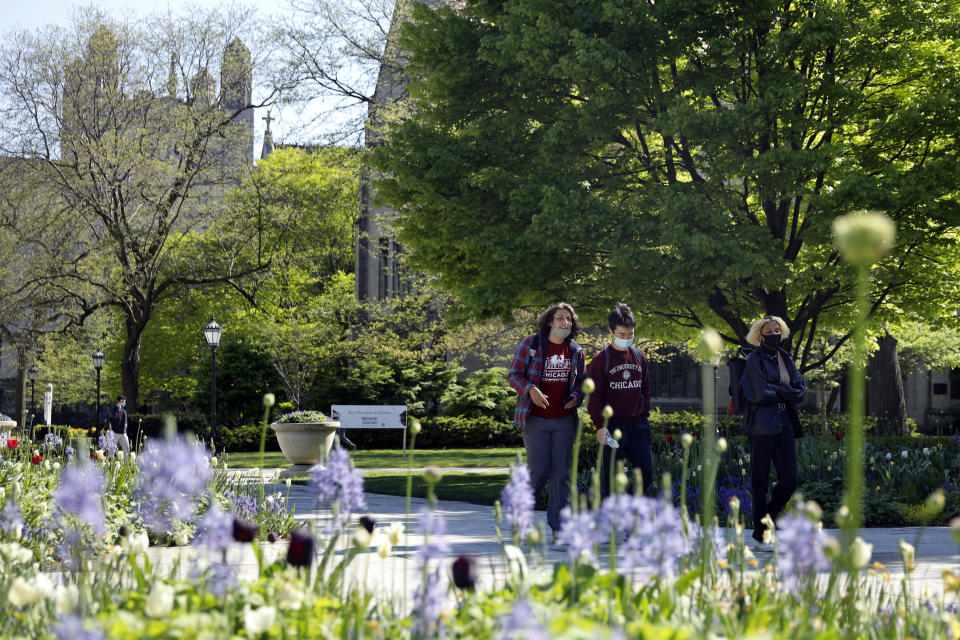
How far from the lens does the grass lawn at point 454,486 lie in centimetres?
1301

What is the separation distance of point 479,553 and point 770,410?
7.92 feet

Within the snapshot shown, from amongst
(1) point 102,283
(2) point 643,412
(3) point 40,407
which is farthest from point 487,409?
(3) point 40,407

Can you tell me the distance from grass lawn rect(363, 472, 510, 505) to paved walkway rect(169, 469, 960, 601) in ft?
4.32

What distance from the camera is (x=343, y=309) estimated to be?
3419 centimetres

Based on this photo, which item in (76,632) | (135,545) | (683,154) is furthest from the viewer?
(683,154)

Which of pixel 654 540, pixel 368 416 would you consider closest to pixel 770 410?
pixel 654 540

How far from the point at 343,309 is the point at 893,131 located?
23626mm

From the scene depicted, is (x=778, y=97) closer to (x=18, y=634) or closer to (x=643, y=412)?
(x=643, y=412)

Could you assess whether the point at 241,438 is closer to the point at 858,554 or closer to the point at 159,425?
the point at 159,425

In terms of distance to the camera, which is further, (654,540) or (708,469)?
(708,469)

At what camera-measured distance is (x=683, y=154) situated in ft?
50.3

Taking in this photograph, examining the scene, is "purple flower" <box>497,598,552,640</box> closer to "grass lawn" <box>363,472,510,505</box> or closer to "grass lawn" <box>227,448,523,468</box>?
"grass lawn" <box>363,472,510,505</box>

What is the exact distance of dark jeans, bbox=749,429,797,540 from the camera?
7145 mm

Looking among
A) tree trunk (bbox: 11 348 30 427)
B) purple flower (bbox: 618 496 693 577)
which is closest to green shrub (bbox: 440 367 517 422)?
tree trunk (bbox: 11 348 30 427)
